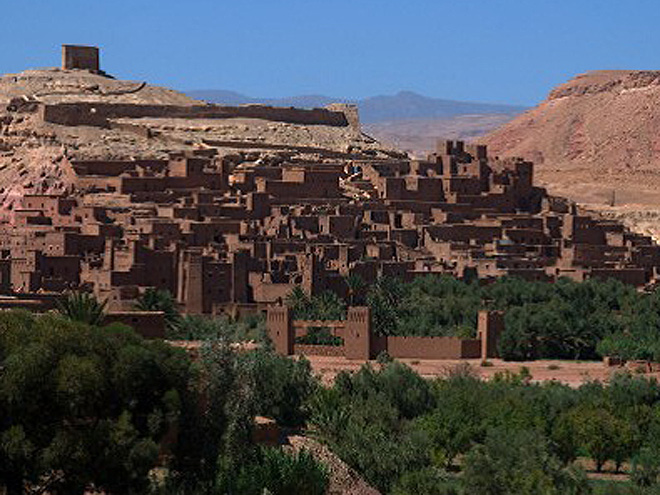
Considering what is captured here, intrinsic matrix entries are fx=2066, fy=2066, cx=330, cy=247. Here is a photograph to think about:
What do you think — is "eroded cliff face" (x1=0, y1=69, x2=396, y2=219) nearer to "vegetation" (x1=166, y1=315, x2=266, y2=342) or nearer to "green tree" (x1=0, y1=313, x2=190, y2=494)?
"vegetation" (x1=166, y1=315, x2=266, y2=342)

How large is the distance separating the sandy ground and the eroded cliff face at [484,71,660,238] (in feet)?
133

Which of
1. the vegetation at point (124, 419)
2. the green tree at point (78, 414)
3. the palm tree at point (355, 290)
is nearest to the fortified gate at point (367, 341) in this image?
the palm tree at point (355, 290)

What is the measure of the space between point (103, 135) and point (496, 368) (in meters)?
27.3

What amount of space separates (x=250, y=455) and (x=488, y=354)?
21.2 m

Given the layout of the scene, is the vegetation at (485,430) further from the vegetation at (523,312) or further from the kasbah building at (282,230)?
the kasbah building at (282,230)

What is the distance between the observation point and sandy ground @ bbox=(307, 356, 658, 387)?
144 feet

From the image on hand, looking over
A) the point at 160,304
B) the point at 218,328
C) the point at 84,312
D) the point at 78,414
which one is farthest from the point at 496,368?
the point at 78,414

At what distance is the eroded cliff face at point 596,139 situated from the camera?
92250 mm

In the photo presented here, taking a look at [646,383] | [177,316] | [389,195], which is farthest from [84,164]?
[646,383]

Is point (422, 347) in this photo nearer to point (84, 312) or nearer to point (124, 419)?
point (84, 312)

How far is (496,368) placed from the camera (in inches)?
1796

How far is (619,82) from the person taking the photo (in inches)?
5044

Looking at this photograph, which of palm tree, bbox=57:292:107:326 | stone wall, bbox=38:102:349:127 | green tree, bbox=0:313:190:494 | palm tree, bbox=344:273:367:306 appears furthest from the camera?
stone wall, bbox=38:102:349:127

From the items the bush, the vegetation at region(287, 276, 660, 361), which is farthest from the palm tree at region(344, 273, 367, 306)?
the bush
